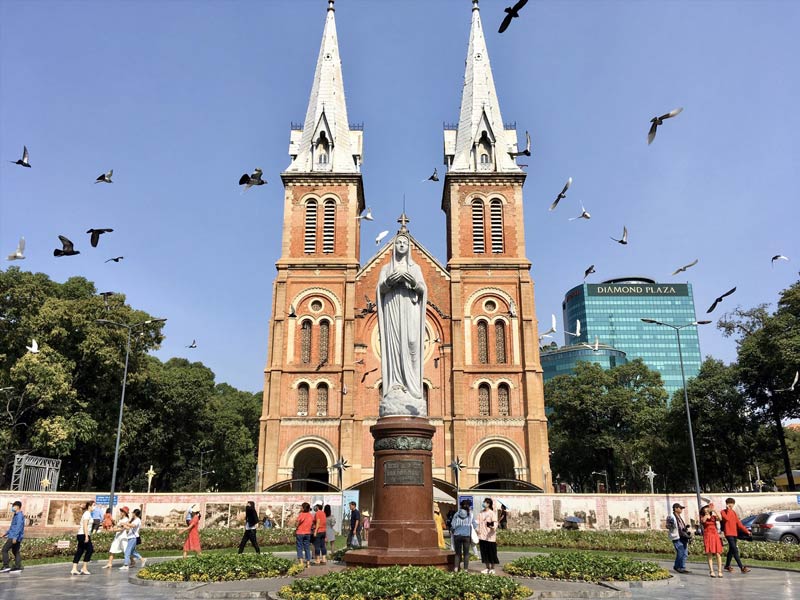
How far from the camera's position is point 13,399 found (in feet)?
102

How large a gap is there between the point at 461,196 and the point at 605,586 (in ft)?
108

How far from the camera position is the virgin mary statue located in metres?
12.6

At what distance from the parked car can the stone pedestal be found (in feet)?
51.7

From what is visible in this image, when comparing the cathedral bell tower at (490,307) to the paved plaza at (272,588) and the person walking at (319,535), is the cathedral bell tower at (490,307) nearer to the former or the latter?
the person walking at (319,535)

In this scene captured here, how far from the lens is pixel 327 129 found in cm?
4297

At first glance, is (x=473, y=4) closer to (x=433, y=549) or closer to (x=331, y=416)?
(x=331, y=416)

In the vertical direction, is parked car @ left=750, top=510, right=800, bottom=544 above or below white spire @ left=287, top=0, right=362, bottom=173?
below

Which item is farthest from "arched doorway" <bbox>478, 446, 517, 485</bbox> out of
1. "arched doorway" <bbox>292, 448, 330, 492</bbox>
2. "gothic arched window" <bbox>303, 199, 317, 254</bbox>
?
"gothic arched window" <bbox>303, 199, 317, 254</bbox>

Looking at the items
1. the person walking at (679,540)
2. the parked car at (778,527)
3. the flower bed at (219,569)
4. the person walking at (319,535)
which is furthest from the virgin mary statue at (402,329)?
the parked car at (778,527)

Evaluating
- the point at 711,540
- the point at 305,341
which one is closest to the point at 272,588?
the point at 711,540

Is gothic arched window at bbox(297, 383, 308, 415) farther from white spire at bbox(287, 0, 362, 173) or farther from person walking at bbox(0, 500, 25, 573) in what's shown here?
person walking at bbox(0, 500, 25, 573)

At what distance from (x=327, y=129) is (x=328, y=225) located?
6.65m

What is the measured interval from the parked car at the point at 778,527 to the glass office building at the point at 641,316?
315ft

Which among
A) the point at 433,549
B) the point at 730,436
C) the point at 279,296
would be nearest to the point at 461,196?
the point at 279,296
